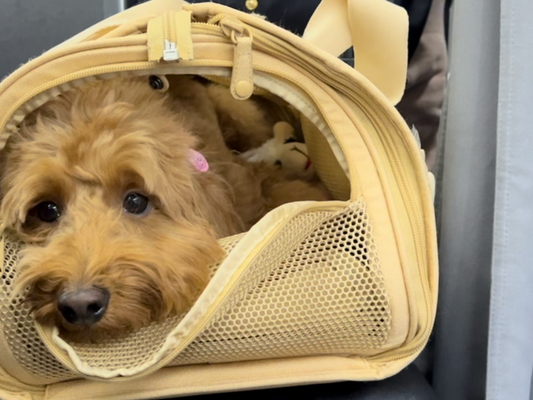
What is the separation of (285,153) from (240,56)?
613mm

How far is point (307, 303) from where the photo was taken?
80 centimetres

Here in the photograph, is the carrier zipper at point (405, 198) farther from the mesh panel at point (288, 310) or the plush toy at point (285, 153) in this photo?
the plush toy at point (285, 153)

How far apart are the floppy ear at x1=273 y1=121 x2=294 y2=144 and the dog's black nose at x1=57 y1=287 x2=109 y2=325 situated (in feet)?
2.40

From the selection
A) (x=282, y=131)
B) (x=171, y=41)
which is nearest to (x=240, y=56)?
(x=171, y=41)

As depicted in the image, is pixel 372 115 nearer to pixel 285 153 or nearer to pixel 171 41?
pixel 171 41

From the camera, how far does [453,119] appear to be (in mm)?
954

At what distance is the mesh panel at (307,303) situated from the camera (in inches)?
31.6

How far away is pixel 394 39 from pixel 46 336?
624mm

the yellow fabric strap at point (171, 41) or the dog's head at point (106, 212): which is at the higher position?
the yellow fabric strap at point (171, 41)

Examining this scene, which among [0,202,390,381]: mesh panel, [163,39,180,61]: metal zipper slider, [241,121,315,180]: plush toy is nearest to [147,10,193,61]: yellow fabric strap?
[163,39,180,61]: metal zipper slider

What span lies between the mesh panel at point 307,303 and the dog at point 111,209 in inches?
2.9

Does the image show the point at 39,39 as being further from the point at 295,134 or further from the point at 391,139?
the point at 391,139

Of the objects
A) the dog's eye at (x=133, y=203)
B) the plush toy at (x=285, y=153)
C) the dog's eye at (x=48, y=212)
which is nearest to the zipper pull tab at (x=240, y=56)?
the dog's eye at (x=133, y=203)

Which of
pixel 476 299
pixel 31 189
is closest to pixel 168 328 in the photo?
pixel 31 189
